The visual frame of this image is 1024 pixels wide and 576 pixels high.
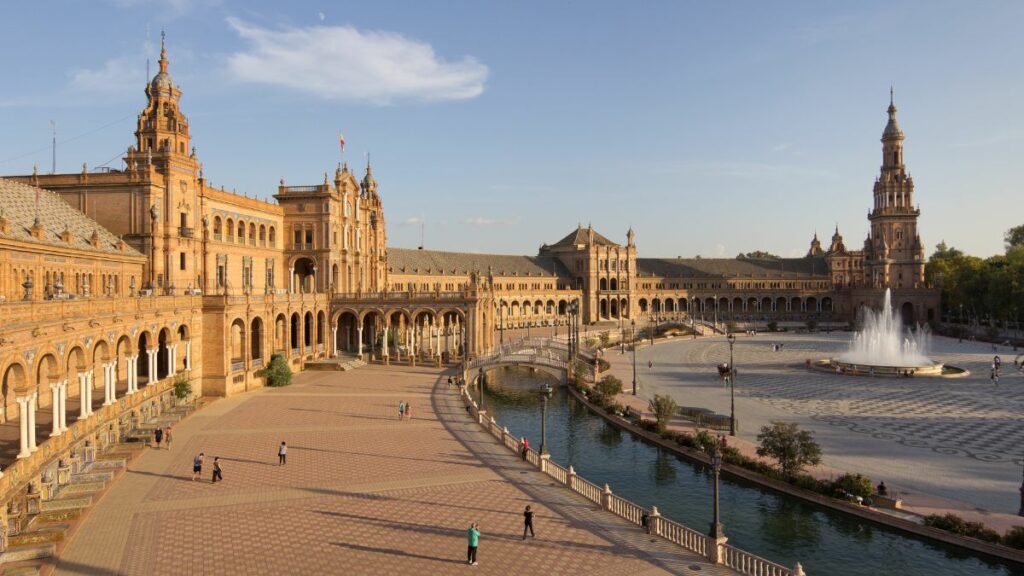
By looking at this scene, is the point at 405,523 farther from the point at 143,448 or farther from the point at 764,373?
the point at 764,373

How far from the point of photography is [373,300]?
7275 cm

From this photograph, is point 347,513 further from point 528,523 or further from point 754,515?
point 754,515

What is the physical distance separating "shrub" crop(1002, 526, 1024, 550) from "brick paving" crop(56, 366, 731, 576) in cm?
1162

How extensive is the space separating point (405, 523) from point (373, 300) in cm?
4972

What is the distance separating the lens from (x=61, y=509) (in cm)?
2473

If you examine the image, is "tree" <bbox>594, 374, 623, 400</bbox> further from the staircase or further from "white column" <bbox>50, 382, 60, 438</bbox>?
"white column" <bbox>50, 382, 60, 438</bbox>

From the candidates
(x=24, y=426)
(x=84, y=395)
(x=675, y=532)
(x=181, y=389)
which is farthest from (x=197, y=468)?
(x=675, y=532)

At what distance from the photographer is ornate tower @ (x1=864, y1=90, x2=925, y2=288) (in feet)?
430

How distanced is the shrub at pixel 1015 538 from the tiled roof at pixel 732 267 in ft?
406

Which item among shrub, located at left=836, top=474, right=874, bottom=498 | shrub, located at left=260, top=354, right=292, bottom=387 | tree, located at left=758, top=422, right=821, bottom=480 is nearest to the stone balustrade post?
shrub, located at left=836, top=474, right=874, bottom=498

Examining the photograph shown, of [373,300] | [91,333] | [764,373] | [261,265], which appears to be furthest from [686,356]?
[91,333]

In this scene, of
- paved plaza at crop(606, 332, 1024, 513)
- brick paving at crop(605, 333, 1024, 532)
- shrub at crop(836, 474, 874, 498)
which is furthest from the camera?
paved plaza at crop(606, 332, 1024, 513)

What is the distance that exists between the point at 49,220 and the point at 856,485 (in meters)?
48.9

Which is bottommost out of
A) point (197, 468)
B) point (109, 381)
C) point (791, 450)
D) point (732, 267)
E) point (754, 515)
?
point (754, 515)
